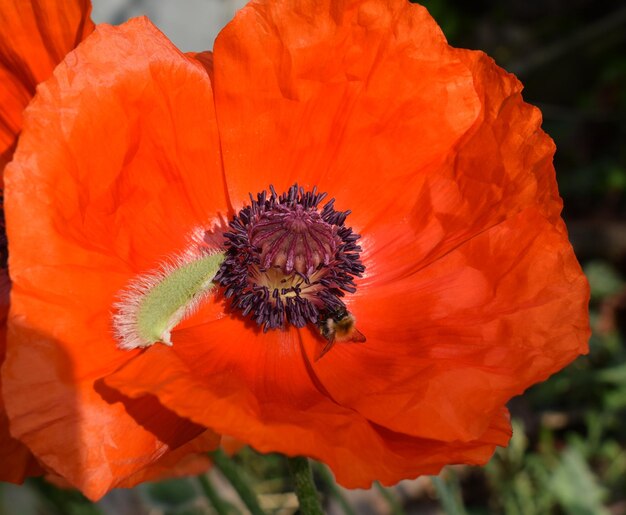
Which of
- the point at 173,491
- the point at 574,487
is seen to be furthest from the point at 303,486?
the point at 574,487

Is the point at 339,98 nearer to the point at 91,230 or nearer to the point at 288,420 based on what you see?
Answer: the point at 91,230

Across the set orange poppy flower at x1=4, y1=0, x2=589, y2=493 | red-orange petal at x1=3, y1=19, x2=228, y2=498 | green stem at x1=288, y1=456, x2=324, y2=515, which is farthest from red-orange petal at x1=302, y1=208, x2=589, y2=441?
red-orange petal at x1=3, y1=19, x2=228, y2=498

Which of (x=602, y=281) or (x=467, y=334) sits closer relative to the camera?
(x=467, y=334)

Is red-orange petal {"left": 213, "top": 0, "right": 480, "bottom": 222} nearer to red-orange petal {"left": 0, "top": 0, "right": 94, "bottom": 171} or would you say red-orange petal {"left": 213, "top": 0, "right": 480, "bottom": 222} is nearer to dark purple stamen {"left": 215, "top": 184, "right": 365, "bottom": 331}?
dark purple stamen {"left": 215, "top": 184, "right": 365, "bottom": 331}

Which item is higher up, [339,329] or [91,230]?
[91,230]

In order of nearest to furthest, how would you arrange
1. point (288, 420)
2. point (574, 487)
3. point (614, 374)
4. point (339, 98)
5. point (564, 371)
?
point (288, 420), point (339, 98), point (574, 487), point (614, 374), point (564, 371)

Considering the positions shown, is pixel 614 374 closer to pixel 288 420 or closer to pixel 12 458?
pixel 288 420

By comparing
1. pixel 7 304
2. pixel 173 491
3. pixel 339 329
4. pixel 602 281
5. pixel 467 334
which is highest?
pixel 7 304

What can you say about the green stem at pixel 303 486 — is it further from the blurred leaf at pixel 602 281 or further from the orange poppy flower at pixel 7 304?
the blurred leaf at pixel 602 281

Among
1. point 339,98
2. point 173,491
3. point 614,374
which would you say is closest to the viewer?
point 339,98
